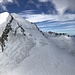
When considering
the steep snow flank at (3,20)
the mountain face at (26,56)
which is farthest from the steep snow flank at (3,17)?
the mountain face at (26,56)

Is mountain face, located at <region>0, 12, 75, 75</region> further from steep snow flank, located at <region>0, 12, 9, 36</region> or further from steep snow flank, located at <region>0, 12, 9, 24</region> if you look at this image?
steep snow flank, located at <region>0, 12, 9, 24</region>

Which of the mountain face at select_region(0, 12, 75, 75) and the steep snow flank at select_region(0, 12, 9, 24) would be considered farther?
the steep snow flank at select_region(0, 12, 9, 24)

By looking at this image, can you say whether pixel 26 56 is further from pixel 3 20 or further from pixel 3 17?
pixel 3 17

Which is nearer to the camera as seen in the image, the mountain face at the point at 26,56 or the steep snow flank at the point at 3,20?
the mountain face at the point at 26,56

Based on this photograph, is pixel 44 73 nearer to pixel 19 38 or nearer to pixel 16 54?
pixel 16 54

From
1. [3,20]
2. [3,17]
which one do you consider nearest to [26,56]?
[3,20]

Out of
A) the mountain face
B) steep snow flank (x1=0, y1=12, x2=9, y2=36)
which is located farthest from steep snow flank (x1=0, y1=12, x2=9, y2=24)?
the mountain face

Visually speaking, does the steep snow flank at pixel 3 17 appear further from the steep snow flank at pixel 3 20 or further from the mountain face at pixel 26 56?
the mountain face at pixel 26 56

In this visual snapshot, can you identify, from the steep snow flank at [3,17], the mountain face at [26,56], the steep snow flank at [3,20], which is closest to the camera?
the mountain face at [26,56]

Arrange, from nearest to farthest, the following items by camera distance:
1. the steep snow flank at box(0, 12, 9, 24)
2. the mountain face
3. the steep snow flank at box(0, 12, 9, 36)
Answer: the mountain face
the steep snow flank at box(0, 12, 9, 36)
the steep snow flank at box(0, 12, 9, 24)

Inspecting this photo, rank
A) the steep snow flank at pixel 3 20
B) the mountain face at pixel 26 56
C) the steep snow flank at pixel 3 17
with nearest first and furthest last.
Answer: the mountain face at pixel 26 56 < the steep snow flank at pixel 3 20 < the steep snow flank at pixel 3 17

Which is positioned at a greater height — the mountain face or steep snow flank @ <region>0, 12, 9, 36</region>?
steep snow flank @ <region>0, 12, 9, 36</region>

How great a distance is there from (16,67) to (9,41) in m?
23.9

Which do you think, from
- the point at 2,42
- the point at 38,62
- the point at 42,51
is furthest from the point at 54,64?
the point at 2,42
